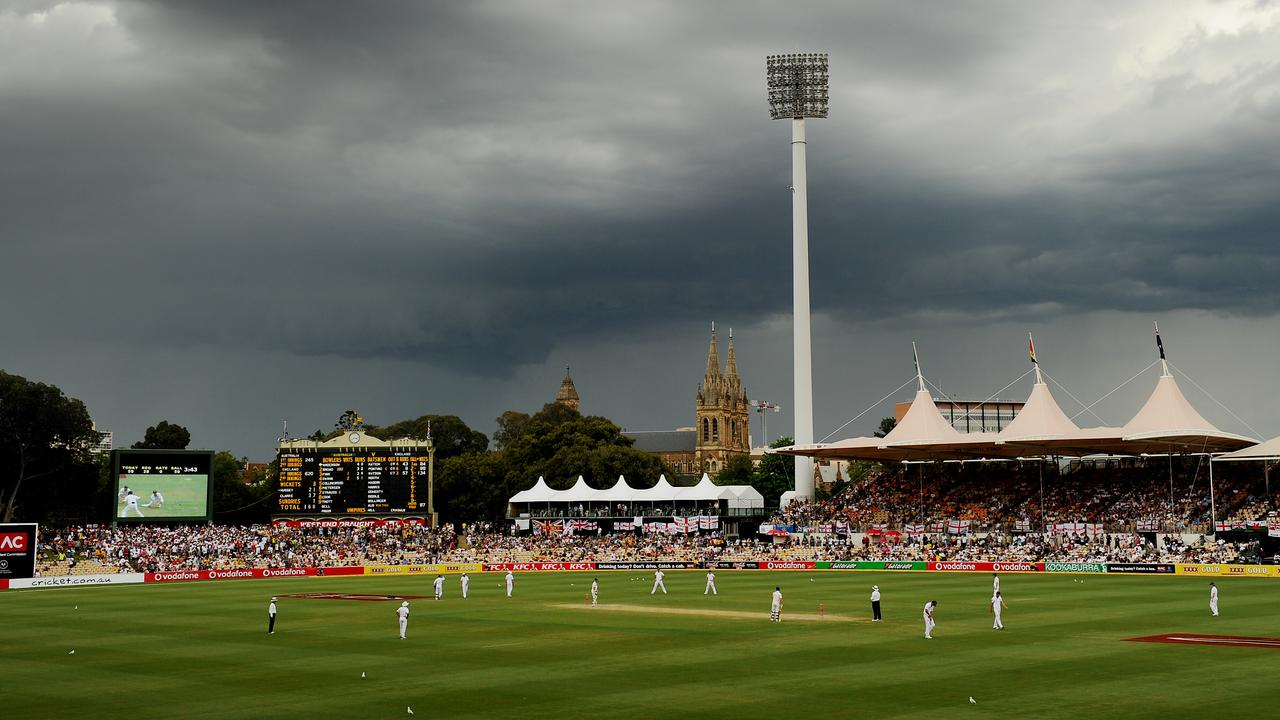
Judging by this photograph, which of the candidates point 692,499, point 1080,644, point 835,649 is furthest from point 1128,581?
point 692,499

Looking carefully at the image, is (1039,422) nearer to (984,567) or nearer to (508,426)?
(984,567)

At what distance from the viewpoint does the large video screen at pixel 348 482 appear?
8494 cm

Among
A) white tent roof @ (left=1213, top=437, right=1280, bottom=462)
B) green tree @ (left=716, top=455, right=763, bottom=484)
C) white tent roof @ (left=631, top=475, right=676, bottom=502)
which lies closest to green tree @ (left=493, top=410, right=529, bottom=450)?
green tree @ (left=716, top=455, right=763, bottom=484)

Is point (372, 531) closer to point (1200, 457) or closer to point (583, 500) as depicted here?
point (583, 500)

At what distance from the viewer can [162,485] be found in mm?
80188

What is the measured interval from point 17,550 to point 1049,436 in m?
59.7

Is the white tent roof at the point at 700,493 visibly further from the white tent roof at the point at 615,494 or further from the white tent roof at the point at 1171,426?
the white tent roof at the point at 1171,426

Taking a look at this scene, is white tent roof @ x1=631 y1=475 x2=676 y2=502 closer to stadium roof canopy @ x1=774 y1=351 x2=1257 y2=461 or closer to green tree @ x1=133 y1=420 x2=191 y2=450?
stadium roof canopy @ x1=774 y1=351 x2=1257 y2=461

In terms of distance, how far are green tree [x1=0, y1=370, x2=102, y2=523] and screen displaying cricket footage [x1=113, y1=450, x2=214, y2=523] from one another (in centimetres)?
1681

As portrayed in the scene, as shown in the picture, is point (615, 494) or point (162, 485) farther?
point (615, 494)

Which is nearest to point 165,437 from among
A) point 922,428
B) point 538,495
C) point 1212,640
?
point 538,495

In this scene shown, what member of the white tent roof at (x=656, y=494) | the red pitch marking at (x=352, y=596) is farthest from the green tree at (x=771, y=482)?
the red pitch marking at (x=352, y=596)

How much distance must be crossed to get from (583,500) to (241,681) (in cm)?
Result: 7726

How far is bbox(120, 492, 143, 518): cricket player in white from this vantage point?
78.7 meters
